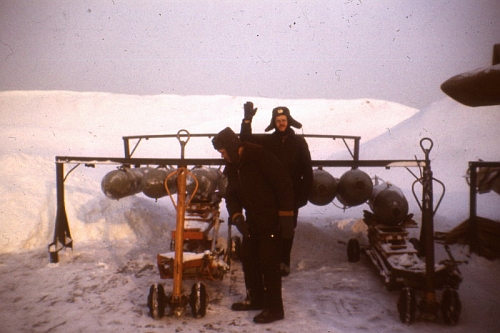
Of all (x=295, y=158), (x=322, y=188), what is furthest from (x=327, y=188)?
(x=295, y=158)

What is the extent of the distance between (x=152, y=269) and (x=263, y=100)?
1619 inches

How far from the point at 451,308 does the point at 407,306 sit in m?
0.44

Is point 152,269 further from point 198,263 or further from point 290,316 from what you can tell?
point 290,316

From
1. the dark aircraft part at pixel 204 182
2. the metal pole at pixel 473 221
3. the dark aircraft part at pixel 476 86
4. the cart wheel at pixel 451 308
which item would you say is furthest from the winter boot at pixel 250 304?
the metal pole at pixel 473 221

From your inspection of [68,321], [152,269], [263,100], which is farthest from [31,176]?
[263,100]

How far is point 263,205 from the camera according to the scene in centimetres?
445

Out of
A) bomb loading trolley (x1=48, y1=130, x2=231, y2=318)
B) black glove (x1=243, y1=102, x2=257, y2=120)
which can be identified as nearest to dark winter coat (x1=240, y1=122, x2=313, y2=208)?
black glove (x1=243, y1=102, x2=257, y2=120)

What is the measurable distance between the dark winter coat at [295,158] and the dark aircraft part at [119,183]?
3.03m

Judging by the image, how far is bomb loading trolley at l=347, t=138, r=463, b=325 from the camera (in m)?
4.25

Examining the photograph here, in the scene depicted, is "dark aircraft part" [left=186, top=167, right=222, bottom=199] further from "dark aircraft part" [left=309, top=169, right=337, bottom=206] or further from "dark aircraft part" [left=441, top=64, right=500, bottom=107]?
"dark aircraft part" [left=441, top=64, right=500, bottom=107]

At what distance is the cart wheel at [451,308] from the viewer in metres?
4.16

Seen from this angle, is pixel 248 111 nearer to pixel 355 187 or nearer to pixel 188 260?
pixel 355 187

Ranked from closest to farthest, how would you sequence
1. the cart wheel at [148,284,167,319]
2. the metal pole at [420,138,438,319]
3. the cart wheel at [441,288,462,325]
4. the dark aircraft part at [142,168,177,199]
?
1. the cart wheel at [441,288,462,325]
2. the metal pole at [420,138,438,319]
3. the cart wheel at [148,284,167,319]
4. the dark aircraft part at [142,168,177,199]

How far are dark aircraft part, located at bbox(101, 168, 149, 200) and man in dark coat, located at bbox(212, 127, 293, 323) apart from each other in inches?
124
